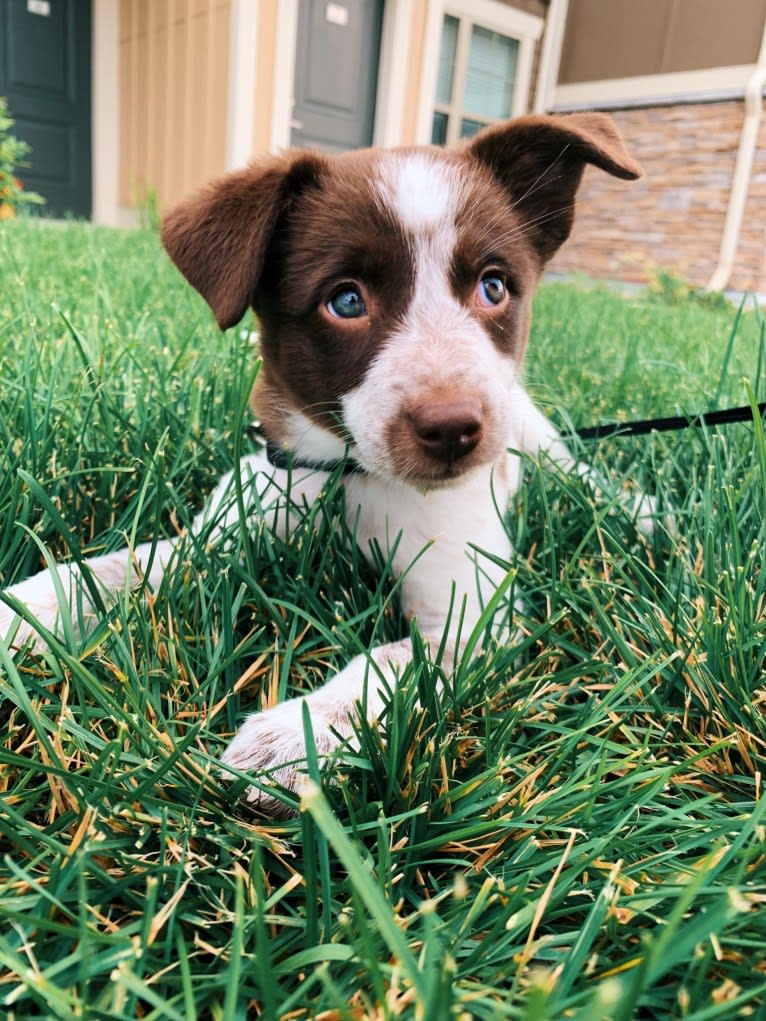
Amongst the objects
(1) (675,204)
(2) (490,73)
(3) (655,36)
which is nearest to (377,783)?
(1) (675,204)

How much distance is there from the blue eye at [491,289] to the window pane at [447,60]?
→ 12.8 meters

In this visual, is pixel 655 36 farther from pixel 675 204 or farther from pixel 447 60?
pixel 447 60

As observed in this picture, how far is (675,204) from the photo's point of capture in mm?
13547

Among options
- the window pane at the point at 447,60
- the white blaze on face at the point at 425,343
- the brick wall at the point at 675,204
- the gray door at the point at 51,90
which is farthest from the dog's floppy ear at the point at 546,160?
the window pane at the point at 447,60

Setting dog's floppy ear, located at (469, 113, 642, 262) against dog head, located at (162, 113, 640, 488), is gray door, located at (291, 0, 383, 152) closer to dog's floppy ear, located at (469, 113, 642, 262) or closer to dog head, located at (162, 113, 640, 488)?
dog's floppy ear, located at (469, 113, 642, 262)

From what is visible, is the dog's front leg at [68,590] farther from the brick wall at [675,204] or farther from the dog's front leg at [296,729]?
the brick wall at [675,204]

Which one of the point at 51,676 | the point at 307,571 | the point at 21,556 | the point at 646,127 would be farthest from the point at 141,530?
the point at 646,127

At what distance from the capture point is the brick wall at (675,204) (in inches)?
499

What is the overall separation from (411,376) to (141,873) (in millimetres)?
1049

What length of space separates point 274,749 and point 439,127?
13986 mm

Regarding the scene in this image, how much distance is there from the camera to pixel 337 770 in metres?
1.19

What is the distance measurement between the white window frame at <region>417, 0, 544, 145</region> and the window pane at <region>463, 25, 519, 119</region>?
0.13 metres

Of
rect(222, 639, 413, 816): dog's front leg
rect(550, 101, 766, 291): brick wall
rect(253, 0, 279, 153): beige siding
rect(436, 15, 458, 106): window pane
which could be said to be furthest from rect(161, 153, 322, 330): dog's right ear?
rect(436, 15, 458, 106): window pane

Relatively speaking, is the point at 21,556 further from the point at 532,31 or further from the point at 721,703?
the point at 532,31
